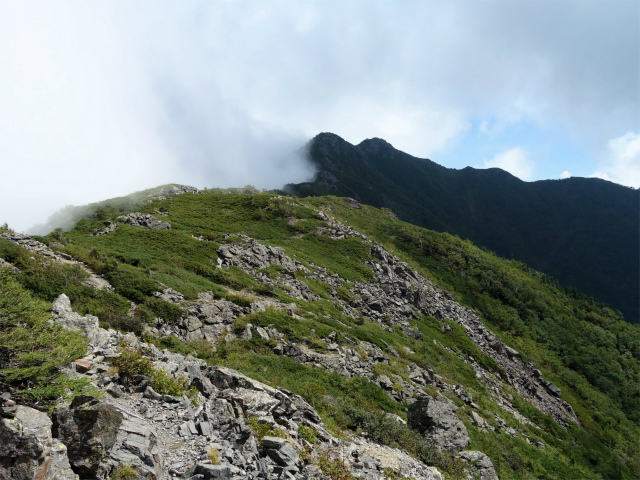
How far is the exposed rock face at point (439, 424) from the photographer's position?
722 inches

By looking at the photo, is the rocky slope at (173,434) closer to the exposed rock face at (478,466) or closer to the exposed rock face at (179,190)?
the exposed rock face at (478,466)

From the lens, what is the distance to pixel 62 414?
7.06m

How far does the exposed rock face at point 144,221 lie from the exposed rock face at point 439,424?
4346cm

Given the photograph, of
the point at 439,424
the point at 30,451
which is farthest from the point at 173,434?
the point at 439,424

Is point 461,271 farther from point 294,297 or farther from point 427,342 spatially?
point 294,297

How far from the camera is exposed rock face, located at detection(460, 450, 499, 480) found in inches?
656

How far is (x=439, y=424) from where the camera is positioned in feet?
62.2

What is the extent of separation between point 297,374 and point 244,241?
101ft

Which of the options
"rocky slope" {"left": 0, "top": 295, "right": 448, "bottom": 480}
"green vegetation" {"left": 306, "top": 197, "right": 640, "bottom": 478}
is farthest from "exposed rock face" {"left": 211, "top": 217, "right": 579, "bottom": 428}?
"rocky slope" {"left": 0, "top": 295, "right": 448, "bottom": 480}

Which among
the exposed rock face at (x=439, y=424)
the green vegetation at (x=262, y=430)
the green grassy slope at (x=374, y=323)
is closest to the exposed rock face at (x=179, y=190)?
the green grassy slope at (x=374, y=323)

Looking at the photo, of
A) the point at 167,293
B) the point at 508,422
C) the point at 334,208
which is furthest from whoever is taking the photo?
the point at 334,208

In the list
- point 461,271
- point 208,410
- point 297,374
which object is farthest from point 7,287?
point 461,271

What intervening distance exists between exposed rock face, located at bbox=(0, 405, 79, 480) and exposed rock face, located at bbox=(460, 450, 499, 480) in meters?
17.8

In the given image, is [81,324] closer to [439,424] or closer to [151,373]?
[151,373]
